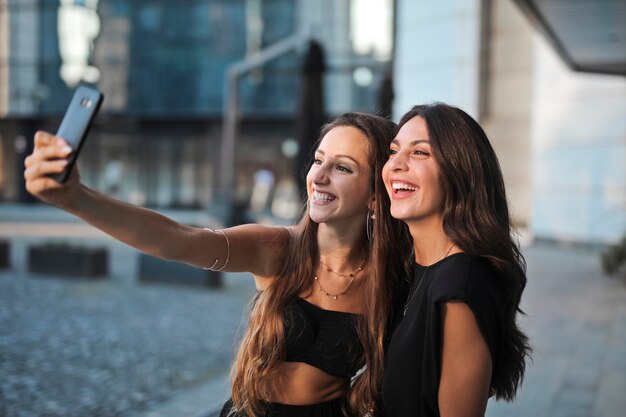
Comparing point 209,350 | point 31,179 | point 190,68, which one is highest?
point 190,68

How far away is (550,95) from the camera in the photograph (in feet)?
59.3

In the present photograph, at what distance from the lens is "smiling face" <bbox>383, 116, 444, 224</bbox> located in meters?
2.00

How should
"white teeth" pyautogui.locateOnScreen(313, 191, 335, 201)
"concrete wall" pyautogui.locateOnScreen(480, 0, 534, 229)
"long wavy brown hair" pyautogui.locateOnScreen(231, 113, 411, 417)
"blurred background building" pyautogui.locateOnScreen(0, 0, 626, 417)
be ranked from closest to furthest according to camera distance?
"long wavy brown hair" pyautogui.locateOnScreen(231, 113, 411, 417)
"white teeth" pyautogui.locateOnScreen(313, 191, 335, 201)
"blurred background building" pyautogui.locateOnScreen(0, 0, 626, 417)
"concrete wall" pyautogui.locateOnScreen(480, 0, 534, 229)

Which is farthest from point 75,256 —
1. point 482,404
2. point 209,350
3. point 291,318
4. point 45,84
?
point 45,84

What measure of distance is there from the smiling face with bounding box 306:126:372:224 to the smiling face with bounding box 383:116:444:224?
1.09ft

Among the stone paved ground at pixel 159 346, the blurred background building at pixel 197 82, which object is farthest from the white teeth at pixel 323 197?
the blurred background building at pixel 197 82

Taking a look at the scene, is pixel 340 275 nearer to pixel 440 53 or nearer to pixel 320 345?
pixel 320 345

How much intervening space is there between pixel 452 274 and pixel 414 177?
1.17 feet

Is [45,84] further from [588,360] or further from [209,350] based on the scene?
[588,360]

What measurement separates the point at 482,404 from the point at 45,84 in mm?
30489

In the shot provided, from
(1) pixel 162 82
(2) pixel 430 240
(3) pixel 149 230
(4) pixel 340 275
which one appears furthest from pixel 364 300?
(1) pixel 162 82

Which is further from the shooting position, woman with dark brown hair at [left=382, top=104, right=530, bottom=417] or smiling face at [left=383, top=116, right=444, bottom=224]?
smiling face at [left=383, top=116, right=444, bottom=224]

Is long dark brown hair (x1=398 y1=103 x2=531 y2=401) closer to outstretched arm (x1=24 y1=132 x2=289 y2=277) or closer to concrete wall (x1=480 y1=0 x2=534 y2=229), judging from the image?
outstretched arm (x1=24 y1=132 x2=289 y2=277)

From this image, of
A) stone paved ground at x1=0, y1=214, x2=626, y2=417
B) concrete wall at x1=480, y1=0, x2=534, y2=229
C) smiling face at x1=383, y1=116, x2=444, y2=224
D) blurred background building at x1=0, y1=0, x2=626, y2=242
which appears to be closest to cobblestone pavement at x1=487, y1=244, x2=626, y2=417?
stone paved ground at x1=0, y1=214, x2=626, y2=417
